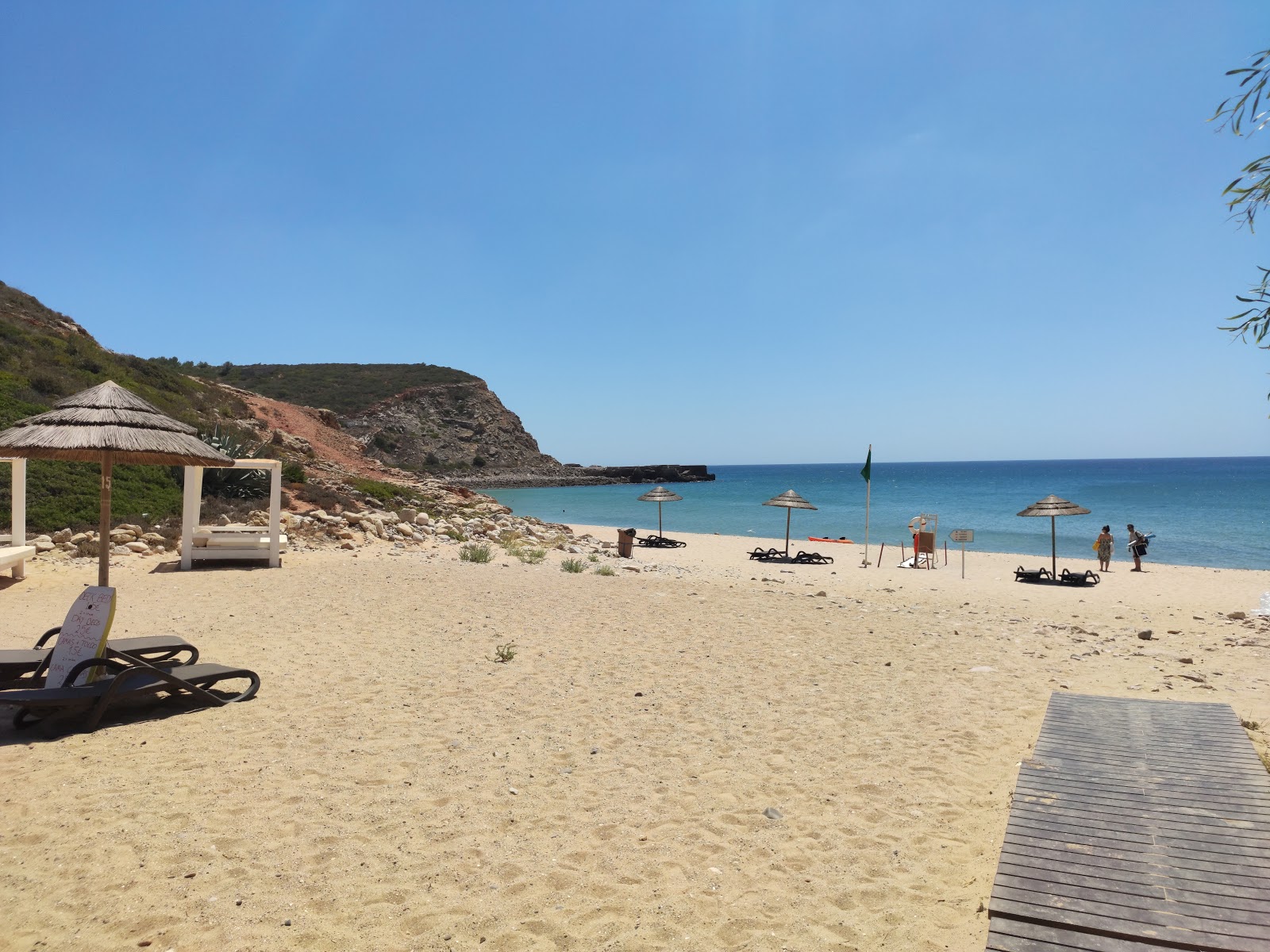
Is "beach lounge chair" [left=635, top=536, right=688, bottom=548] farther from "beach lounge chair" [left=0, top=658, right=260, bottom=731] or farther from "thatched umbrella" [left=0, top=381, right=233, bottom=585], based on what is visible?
"beach lounge chair" [left=0, top=658, right=260, bottom=731]

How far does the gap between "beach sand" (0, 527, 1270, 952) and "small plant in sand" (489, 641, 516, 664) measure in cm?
13

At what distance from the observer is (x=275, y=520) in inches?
462

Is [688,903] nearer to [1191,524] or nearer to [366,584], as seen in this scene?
[366,584]

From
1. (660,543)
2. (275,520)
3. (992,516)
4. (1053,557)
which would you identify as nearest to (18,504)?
(275,520)

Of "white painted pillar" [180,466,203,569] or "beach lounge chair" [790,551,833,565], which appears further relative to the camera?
"beach lounge chair" [790,551,833,565]

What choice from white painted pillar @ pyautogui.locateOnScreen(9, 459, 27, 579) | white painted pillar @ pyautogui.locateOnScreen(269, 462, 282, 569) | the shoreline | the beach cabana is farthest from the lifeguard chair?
white painted pillar @ pyautogui.locateOnScreen(9, 459, 27, 579)

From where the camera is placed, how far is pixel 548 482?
70938 millimetres

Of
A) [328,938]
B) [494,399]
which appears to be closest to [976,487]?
[494,399]

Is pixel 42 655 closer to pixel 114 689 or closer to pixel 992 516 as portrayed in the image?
pixel 114 689

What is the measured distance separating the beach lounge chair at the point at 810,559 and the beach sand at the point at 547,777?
10104 millimetres

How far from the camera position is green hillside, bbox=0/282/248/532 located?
1324 cm

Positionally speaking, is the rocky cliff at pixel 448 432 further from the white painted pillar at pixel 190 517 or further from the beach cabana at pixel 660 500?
the white painted pillar at pixel 190 517

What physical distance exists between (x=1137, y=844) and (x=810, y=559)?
1611 cm

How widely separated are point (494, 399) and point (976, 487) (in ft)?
175
